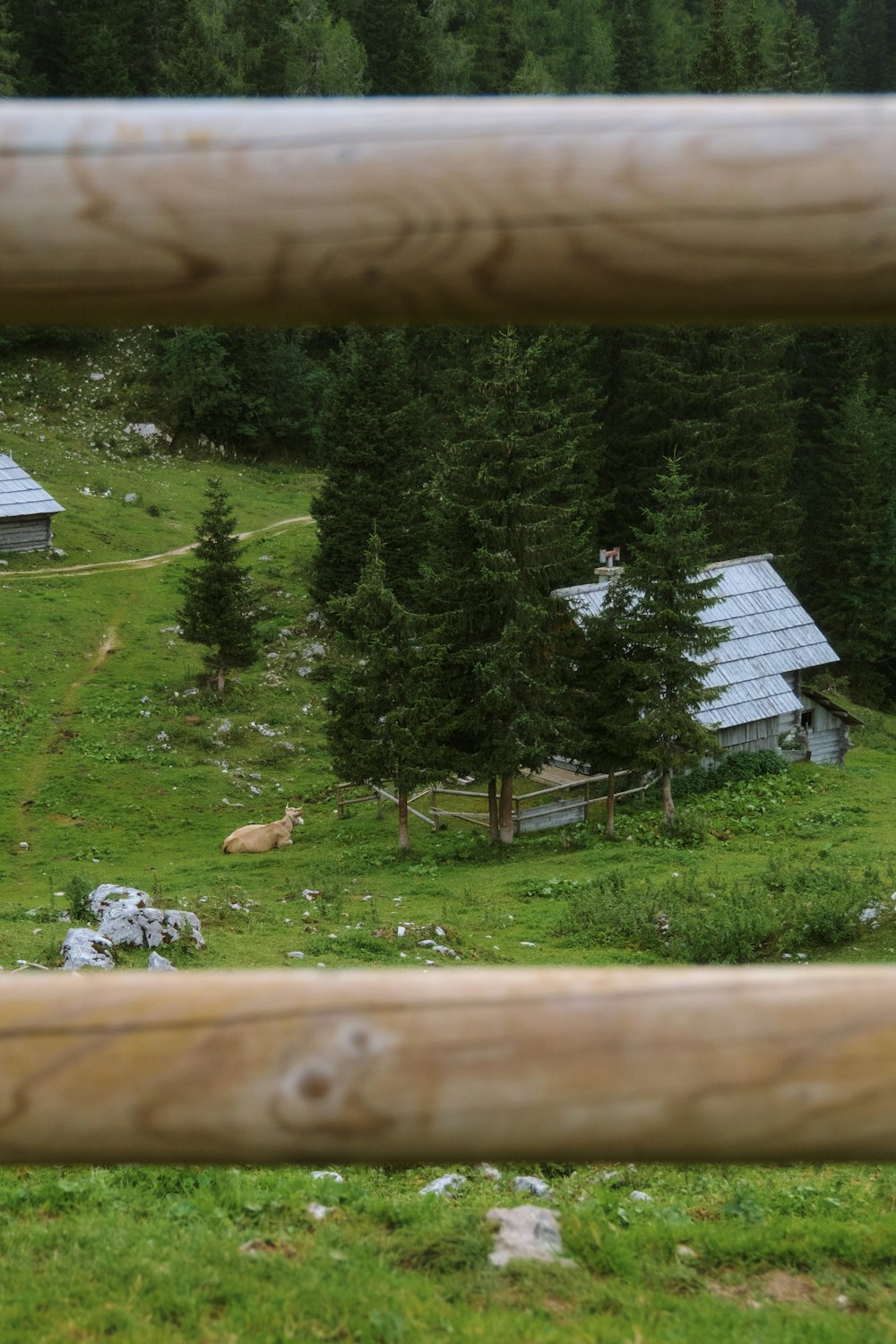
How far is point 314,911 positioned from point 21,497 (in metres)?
22.9

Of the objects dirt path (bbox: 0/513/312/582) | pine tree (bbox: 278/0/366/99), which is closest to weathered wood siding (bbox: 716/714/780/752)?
dirt path (bbox: 0/513/312/582)

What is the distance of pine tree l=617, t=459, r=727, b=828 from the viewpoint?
23484mm

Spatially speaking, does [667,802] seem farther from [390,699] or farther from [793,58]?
[793,58]

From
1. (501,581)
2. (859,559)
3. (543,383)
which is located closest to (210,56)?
(543,383)

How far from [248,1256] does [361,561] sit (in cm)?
3224

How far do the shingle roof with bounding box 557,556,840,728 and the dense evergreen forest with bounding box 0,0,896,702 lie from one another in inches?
139

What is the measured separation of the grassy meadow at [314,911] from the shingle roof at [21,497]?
1.58m

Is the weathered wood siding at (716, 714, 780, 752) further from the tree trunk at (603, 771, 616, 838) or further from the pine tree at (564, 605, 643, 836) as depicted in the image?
the tree trunk at (603, 771, 616, 838)

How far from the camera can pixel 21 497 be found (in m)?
35.7

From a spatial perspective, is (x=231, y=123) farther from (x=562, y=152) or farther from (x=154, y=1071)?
(x=154, y=1071)

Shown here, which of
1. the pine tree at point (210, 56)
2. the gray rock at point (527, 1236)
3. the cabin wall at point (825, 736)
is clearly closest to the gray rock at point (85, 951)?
the gray rock at point (527, 1236)

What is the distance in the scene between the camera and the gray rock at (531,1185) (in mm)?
5453

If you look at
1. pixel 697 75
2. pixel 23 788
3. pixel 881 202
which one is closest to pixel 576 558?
pixel 23 788

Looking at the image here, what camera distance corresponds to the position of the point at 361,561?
117 feet
